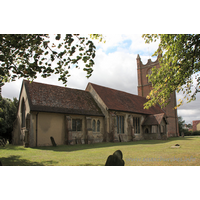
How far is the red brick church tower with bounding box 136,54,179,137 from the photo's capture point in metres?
36.9

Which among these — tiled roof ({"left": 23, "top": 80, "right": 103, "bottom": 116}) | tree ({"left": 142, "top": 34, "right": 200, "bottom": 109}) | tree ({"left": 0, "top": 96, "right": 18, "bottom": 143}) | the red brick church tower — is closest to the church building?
tiled roof ({"left": 23, "top": 80, "right": 103, "bottom": 116})

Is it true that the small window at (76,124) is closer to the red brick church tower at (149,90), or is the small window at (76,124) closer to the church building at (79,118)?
the church building at (79,118)

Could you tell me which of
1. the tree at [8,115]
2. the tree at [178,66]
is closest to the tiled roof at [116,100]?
the tree at [8,115]

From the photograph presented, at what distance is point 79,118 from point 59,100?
283 centimetres

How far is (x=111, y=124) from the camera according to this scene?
20781 mm

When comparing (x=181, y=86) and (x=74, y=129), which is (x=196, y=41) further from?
(x=74, y=129)

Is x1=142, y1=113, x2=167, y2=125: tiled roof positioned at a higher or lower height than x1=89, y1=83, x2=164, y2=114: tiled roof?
lower

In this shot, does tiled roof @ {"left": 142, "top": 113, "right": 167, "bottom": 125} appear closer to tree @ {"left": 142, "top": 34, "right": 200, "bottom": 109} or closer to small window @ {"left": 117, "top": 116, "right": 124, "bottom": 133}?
small window @ {"left": 117, "top": 116, "right": 124, "bottom": 133}

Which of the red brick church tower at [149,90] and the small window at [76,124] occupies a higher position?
the red brick church tower at [149,90]

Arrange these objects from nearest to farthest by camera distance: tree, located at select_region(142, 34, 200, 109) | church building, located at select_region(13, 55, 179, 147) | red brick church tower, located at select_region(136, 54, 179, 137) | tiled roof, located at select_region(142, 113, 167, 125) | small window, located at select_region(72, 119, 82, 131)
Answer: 1. tree, located at select_region(142, 34, 200, 109)
2. church building, located at select_region(13, 55, 179, 147)
3. small window, located at select_region(72, 119, 82, 131)
4. tiled roof, located at select_region(142, 113, 167, 125)
5. red brick church tower, located at select_region(136, 54, 179, 137)

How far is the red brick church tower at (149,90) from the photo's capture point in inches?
1453

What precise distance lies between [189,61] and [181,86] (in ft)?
4.23
